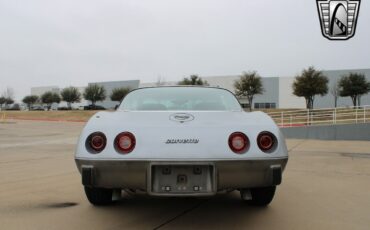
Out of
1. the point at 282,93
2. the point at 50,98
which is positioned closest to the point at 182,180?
the point at 282,93

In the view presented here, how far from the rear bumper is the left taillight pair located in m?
0.12

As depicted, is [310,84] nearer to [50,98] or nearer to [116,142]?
[116,142]

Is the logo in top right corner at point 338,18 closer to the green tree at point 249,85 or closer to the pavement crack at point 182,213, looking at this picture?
the pavement crack at point 182,213

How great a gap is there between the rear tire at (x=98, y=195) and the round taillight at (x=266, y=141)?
1922mm

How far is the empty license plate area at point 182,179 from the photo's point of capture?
3.49 metres

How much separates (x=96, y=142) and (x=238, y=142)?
4.04 ft

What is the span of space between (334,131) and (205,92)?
1375 cm

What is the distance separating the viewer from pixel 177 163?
342 centimetres

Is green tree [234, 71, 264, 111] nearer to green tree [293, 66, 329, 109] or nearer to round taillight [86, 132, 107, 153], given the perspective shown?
green tree [293, 66, 329, 109]

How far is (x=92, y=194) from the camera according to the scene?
459 cm

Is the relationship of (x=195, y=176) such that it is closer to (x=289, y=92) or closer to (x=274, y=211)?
(x=274, y=211)

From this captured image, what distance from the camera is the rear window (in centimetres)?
455

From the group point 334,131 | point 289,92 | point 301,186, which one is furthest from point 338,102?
point 301,186

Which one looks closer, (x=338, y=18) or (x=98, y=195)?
(x=98, y=195)
